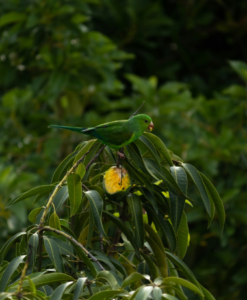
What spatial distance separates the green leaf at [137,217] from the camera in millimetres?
796

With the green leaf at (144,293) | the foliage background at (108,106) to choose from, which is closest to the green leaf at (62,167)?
the green leaf at (144,293)

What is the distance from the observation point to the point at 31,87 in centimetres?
290

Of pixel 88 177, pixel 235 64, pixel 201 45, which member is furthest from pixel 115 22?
pixel 88 177

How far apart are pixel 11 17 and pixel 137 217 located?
2.15 metres

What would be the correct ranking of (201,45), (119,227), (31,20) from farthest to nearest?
(201,45) < (31,20) < (119,227)

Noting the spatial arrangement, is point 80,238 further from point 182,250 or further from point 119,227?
point 182,250

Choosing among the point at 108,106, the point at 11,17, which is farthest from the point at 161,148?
the point at 108,106

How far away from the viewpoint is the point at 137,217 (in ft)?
2.65

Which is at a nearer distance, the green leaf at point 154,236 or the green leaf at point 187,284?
the green leaf at point 187,284

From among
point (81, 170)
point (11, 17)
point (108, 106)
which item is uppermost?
point (81, 170)

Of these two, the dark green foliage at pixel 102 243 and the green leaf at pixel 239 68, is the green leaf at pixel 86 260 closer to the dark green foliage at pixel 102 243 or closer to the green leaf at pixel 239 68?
the dark green foliage at pixel 102 243

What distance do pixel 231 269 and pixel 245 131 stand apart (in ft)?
3.10

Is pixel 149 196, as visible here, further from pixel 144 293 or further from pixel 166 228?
pixel 144 293

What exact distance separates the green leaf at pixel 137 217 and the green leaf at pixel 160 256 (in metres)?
0.08
